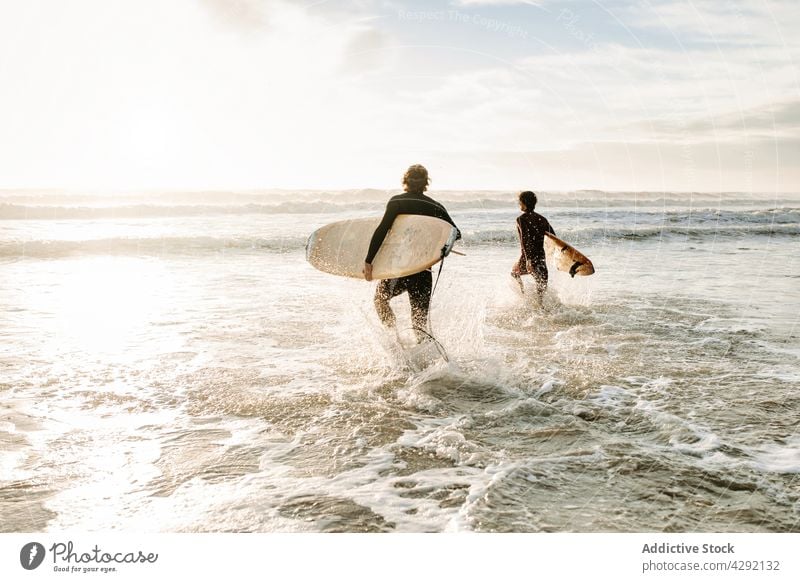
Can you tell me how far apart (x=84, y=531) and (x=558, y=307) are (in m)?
6.80

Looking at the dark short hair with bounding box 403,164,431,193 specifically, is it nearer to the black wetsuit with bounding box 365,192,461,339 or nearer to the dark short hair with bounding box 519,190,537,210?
the black wetsuit with bounding box 365,192,461,339

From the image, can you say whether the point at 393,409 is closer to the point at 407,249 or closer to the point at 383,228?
the point at 407,249

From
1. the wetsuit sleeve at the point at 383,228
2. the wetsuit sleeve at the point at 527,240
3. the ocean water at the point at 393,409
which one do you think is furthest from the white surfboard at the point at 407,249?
the wetsuit sleeve at the point at 527,240

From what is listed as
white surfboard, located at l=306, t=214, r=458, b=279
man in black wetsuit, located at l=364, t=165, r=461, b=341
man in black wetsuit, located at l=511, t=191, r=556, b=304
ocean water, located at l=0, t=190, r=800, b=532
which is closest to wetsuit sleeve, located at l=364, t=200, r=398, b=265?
man in black wetsuit, located at l=364, t=165, r=461, b=341

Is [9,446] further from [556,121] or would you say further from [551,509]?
[556,121]

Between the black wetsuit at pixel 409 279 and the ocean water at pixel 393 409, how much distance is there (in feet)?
1.36

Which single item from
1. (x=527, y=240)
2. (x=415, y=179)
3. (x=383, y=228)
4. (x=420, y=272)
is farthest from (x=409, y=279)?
(x=527, y=240)

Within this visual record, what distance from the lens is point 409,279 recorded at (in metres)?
5.59

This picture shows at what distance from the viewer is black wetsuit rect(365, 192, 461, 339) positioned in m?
5.41

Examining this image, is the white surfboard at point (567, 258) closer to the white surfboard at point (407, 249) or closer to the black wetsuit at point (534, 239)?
the black wetsuit at point (534, 239)

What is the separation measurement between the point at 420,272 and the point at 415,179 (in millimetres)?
908

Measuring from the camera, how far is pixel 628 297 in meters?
9.50

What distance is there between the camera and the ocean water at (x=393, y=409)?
3.15 m

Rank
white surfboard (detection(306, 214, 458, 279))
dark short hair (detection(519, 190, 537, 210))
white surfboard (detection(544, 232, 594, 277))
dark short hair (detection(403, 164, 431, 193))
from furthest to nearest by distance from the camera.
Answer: white surfboard (detection(544, 232, 594, 277)) → dark short hair (detection(519, 190, 537, 210)) → dark short hair (detection(403, 164, 431, 193)) → white surfboard (detection(306, 214, 458, 279))
